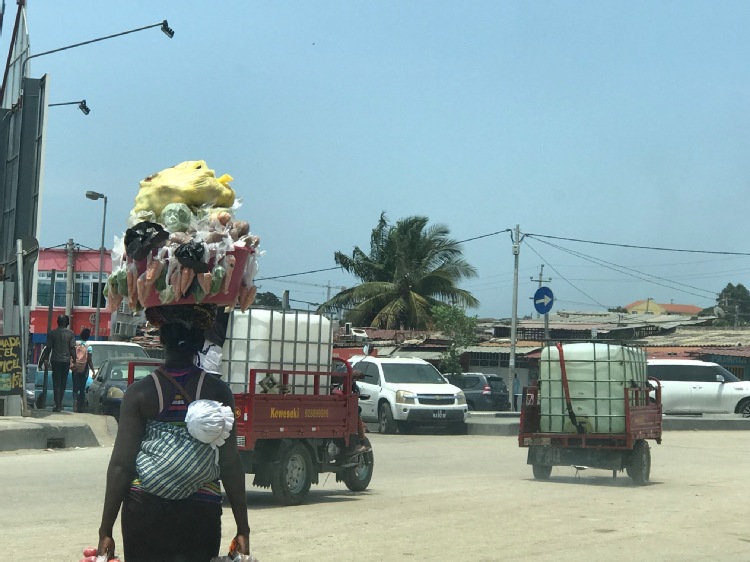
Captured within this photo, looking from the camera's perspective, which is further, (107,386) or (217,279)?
(107,386)

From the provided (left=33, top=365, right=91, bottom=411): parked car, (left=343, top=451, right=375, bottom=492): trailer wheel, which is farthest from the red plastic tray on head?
(left=33, top=365, right=91, bottom=411): parked car

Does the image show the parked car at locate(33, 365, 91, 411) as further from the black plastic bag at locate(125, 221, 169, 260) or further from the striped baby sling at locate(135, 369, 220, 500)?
the striped baby sling at locate(135, 369, 220, 500)

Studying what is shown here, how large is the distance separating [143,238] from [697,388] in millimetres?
29729

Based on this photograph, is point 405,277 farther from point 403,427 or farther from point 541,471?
point 541,471

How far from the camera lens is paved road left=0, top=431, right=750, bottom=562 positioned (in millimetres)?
8680

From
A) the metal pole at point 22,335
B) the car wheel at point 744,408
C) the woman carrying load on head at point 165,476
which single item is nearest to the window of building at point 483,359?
the car wheel at point 744,408

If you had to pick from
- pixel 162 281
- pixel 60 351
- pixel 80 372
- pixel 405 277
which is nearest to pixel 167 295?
pixel 162 281

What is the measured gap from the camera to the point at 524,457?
60.8ft

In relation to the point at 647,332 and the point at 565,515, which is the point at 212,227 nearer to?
the point at 565,515

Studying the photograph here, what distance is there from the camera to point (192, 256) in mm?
4230

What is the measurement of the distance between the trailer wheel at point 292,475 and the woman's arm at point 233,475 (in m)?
7.25

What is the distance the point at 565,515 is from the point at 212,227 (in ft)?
25.0

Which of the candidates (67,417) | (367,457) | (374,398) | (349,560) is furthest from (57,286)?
(349,560)

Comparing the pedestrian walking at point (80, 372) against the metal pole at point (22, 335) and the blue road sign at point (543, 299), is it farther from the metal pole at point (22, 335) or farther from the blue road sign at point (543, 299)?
the blue road sign at point (543, 299)
